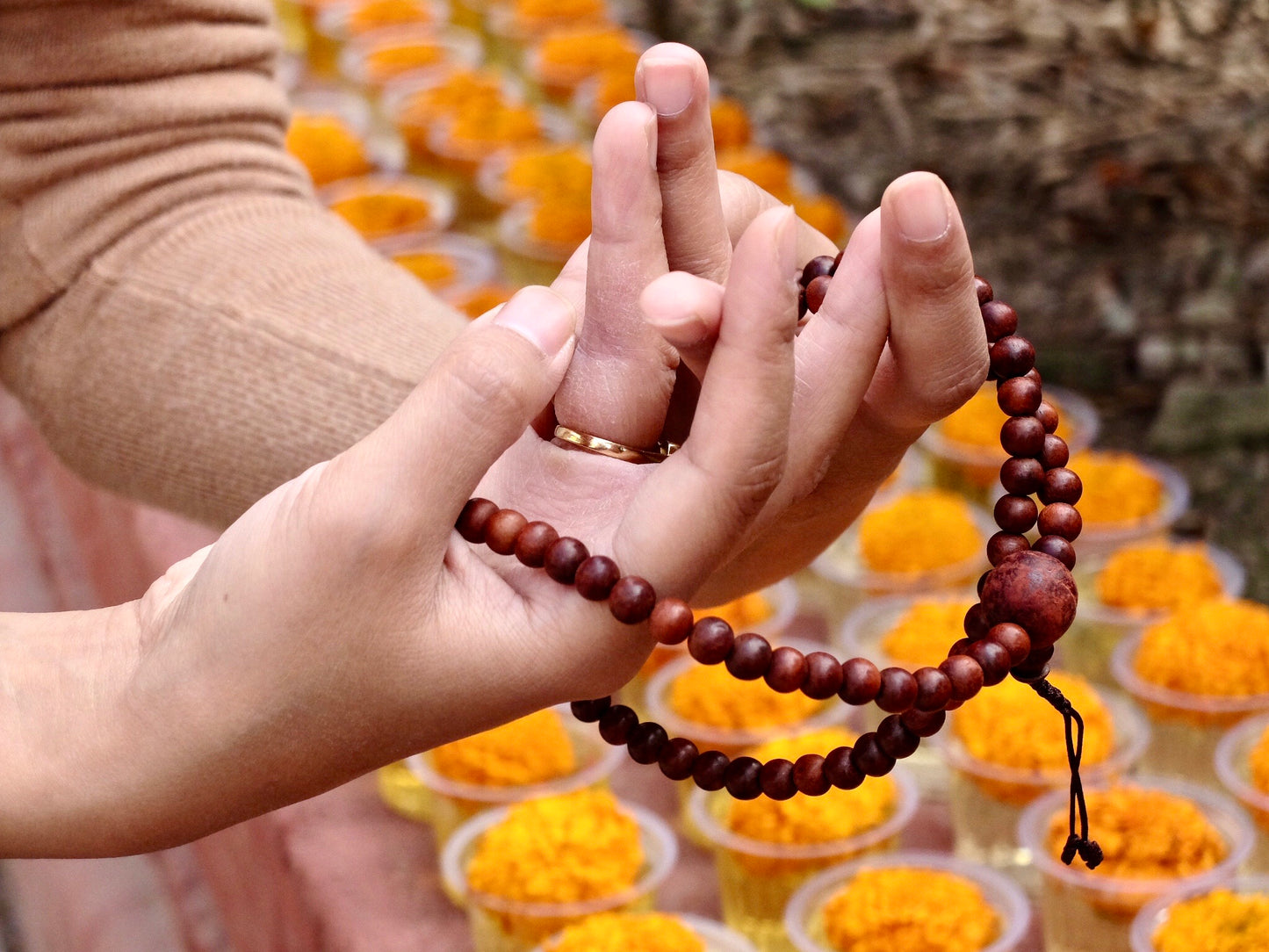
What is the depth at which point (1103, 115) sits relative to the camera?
1.40 metres

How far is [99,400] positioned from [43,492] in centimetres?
143

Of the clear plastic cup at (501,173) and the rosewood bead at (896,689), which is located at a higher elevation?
the rosewood bead at (896,689)

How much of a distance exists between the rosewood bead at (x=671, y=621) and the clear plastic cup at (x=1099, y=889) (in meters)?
0.52

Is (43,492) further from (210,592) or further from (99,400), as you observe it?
(210,592)

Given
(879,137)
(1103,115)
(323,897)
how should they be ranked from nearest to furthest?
(323,897) < (1103,115) < (879,137)

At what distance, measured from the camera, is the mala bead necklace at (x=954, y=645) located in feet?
1.91

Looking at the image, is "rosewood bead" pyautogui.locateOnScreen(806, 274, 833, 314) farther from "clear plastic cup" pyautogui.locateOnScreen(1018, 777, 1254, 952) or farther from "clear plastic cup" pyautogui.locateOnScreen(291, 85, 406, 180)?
"clear plastic cup" pyautogui.locateOnScreen(291, 85, 406, 180)

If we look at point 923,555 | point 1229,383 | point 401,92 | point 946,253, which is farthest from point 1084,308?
point 401,92

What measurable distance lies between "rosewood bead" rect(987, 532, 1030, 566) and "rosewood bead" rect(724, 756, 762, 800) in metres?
0.13

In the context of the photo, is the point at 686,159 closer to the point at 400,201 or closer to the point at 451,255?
the point at 451,255

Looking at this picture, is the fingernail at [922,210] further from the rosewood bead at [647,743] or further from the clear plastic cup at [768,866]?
the clear plastic cup at [768,866]

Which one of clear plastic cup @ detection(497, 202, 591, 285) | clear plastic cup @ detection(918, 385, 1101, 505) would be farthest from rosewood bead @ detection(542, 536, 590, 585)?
clear plastic cup @ detection(497, 202, 591, 285)

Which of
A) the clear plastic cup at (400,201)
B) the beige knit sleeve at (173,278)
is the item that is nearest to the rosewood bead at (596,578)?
the beige knit sleeve at (173,278)

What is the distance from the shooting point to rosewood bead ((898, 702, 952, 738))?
60 centimetres
